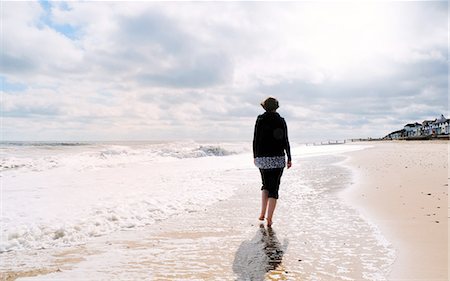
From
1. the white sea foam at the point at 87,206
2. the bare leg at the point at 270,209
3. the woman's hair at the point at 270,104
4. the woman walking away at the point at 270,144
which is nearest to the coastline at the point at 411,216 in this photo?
the bare leg at the point at 270,209

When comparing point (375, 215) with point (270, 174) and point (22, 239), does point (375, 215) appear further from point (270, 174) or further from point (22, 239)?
point (22, 239)

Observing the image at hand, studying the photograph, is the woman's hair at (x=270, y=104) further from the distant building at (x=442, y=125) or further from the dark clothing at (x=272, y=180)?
the distant building at (x=442, y=125)

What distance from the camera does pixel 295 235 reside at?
→ 565cm

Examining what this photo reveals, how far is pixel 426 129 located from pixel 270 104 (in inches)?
5870

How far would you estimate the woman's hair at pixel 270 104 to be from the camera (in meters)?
6.46

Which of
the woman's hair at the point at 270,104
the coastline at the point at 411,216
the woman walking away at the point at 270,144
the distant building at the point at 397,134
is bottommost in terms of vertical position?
the coastline at the point at 411,216

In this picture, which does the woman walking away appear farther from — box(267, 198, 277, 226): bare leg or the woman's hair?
box(267, 198, 277, 226): bare leg

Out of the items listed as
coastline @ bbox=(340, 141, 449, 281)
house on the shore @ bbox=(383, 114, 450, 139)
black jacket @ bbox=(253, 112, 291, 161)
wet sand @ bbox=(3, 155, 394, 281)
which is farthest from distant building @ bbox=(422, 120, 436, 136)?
black jacket @ bbox=(253, 112, 291, 161)

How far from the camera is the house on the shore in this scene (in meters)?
114

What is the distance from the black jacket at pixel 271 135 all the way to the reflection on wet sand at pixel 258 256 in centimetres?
148

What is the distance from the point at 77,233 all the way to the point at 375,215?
5474mm

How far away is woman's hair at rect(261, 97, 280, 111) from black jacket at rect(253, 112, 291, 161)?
91 mm

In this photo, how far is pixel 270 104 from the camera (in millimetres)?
6469

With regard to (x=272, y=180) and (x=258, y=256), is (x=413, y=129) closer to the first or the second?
(x=272, y=180)
